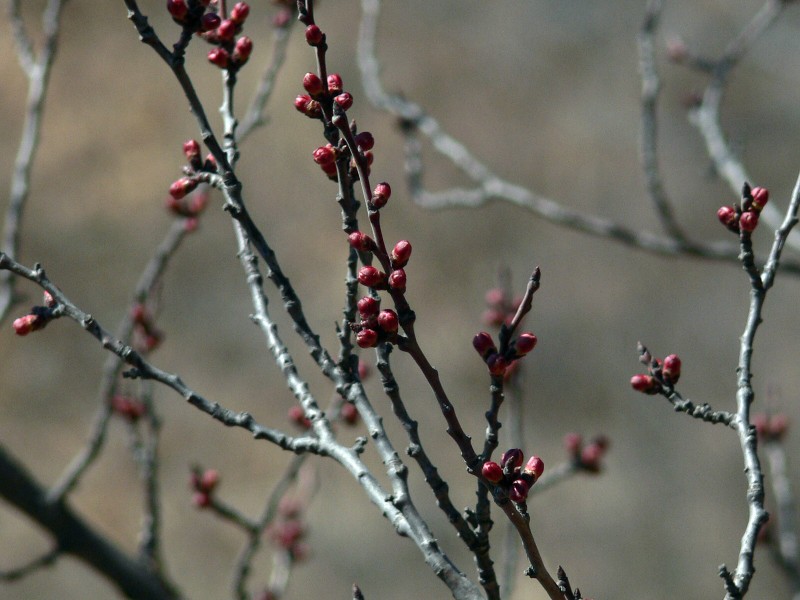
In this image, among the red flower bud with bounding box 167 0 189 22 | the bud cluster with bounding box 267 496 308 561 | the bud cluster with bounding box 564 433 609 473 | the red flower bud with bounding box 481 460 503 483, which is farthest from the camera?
the bud cluster with bounding box 267 496 308 561

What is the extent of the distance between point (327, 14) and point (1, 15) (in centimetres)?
444

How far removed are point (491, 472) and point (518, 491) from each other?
6 centimetres

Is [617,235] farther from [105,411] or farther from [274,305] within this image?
[274,305]

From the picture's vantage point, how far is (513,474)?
128cm

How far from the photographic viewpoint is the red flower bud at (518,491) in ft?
4.09

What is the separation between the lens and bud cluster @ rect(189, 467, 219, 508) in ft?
9.64

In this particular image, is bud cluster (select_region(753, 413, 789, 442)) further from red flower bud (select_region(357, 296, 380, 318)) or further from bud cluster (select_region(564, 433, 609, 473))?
red flower bud (select_region(357, 296, 380, 318))

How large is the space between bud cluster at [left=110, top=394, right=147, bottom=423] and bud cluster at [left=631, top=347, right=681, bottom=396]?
2.02 meters

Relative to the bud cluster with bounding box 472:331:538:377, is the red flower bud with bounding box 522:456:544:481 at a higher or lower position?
lower

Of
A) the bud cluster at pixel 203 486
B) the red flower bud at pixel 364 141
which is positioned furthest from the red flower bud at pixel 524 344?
the bud cluster at pixel 203 486

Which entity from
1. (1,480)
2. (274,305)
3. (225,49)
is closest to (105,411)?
(1,480)

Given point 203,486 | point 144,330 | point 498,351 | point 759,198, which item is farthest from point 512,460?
point 144,330

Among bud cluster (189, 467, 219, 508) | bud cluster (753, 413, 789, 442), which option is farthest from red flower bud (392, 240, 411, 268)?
bud cluster (753, 413, 789, 442)

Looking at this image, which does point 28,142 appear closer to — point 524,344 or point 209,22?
point 209,22
